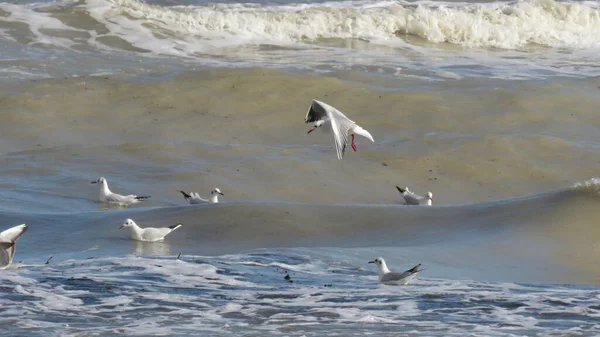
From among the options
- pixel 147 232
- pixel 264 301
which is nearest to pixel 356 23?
pixel 147 232

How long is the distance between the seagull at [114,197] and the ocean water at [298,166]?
0.30 ft

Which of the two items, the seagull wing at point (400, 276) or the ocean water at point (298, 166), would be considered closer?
the ocean water at point (298, 166)

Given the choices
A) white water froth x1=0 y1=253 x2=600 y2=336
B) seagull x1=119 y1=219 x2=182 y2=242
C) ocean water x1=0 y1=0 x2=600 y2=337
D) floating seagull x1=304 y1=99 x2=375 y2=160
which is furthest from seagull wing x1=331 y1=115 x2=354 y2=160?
seagull x1=119 y1=219 x2=182 y2=242

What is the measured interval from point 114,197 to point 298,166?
2363 millimetres

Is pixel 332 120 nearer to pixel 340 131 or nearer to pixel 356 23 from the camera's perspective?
pixel 340 131

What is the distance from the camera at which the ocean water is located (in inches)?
250

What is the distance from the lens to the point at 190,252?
803cm

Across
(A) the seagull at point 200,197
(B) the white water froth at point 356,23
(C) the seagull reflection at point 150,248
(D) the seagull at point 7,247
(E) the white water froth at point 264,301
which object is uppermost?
(B) the white water froth at point 356,23

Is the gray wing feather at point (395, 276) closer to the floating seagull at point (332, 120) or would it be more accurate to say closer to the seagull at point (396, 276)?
the seagull at point (396, 276)

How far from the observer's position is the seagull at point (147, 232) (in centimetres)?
830

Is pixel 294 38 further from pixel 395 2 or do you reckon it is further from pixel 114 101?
pixel 114 101

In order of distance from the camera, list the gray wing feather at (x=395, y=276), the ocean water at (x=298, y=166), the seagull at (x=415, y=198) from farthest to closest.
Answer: the seagull at (x=415, y=198), the gray wing feather at (x=395, y=276), the ocean water at (x=298, y=166)

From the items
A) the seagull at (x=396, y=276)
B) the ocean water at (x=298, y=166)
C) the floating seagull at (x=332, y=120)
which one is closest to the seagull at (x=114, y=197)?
the ocean water at (x=298, y=166)

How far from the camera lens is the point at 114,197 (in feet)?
32.9
